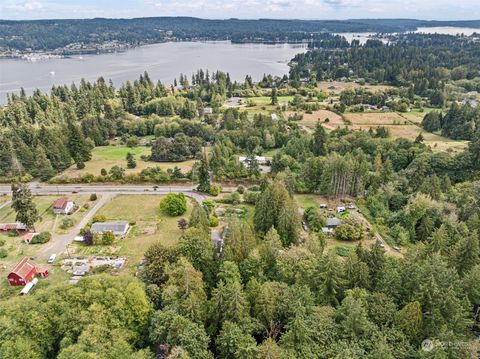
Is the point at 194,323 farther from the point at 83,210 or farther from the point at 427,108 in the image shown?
the point at 427,108

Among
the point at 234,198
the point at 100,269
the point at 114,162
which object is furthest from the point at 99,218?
the point at 114,162

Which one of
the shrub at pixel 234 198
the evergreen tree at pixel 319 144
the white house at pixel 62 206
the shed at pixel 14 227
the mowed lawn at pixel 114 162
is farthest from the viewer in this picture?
the evergreen tree at pixel 319 144

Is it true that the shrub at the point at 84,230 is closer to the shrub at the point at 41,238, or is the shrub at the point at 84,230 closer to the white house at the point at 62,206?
the shrub at the point at 41,238

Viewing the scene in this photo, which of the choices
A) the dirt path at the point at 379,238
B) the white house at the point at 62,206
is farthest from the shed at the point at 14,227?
the dirt path at the point at 379,238

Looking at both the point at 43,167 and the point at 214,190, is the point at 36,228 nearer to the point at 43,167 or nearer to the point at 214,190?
the point at 43,167

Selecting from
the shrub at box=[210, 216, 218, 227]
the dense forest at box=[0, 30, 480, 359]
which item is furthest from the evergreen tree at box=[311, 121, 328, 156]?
the shrub at box=[210, 216, 218, 227]

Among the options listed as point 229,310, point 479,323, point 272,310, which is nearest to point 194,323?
point 229,310
